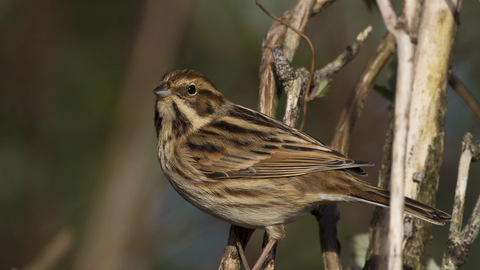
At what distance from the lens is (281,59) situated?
11.7 ft

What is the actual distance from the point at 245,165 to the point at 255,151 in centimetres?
14

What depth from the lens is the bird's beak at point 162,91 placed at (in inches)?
146

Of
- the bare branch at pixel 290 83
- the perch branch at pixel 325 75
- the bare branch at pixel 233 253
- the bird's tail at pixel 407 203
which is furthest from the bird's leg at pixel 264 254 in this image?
the perch branch at pixel 325 75

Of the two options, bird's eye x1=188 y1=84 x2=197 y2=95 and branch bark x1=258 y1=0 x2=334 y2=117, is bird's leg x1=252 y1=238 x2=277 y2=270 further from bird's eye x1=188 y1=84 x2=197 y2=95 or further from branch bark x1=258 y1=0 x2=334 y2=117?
bird's eye x1=188 y1=84 x2=197 y2=95

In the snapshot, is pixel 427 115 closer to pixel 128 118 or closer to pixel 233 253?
pixel 233 253

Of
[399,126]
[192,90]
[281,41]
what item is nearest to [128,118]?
[192,90]

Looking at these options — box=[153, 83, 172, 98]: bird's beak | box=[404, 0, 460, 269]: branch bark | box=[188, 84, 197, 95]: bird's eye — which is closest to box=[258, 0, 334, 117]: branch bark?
box=[188, 84, 197, 95]: bird's eye

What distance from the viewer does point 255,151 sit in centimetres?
368

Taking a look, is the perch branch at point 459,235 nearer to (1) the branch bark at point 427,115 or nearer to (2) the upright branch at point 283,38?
(1) the branch bark at point 427,115

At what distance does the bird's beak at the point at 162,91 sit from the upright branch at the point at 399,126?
1.96 metres

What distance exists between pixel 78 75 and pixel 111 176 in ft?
5.08

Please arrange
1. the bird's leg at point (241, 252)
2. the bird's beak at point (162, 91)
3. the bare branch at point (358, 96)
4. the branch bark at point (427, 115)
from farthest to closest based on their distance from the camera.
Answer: the bare branch at point (358, 96), the bird's beak at point (162, 91), the branch bark at point (427, 115), the bird's leg at point (241, 252)

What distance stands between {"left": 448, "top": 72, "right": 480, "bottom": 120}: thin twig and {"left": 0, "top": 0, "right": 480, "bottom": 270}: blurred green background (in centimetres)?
133

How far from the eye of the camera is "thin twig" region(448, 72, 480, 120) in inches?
159
